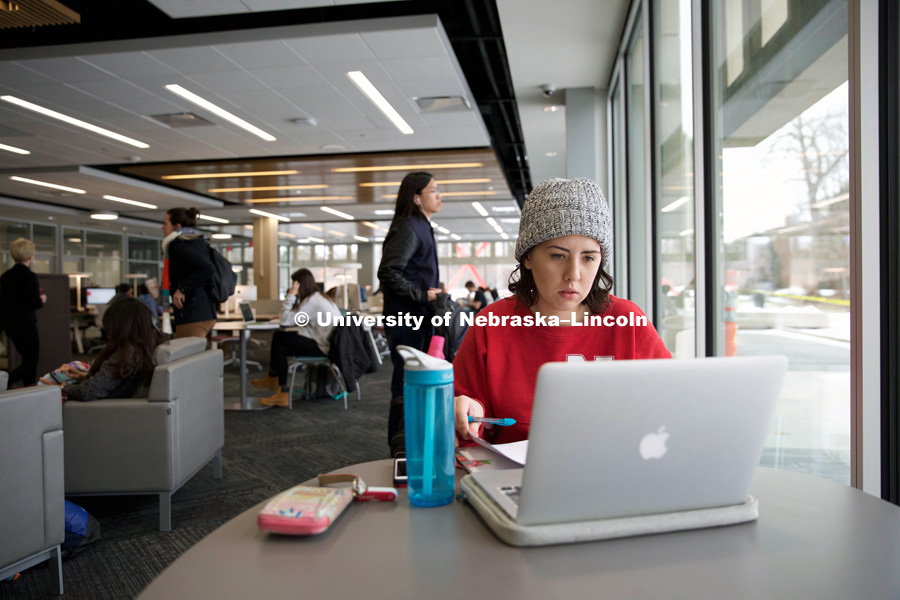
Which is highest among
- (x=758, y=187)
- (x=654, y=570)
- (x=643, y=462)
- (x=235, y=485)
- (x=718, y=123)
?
(x=718, y=123)

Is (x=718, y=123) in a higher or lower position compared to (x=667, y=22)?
lower

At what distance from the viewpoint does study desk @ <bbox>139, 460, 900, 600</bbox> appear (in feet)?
2.00

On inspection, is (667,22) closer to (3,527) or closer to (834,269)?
(834,269)

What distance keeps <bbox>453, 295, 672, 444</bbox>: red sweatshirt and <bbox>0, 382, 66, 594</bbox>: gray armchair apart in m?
1.56

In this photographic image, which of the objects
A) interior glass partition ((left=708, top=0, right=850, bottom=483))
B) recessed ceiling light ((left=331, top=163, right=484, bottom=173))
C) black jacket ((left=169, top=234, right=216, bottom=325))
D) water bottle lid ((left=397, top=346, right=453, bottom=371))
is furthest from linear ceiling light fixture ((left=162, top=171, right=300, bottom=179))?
water bottle lid ((left=397, top=346, right=453, bottom=371))

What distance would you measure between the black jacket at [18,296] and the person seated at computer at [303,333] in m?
2.38

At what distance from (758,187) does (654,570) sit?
1524mm

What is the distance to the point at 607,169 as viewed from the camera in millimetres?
5629

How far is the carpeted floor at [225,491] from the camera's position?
2121 millimetres

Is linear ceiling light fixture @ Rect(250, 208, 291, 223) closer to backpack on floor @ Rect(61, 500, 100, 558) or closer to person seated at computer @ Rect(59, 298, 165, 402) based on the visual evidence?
person seated at computer @ Rect(59, 298, 165, 402)

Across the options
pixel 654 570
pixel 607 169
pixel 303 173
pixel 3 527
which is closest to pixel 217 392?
pixel 3 527

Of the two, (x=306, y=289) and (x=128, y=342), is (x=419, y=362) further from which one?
(x=306, y=289)

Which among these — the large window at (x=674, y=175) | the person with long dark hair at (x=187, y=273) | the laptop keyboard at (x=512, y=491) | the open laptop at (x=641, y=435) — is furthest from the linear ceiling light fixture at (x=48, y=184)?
the open laptop at (x=641, y=435)

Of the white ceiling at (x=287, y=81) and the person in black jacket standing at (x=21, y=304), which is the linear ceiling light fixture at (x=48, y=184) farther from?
the person in black jacket standing at (x=21, y=304)
